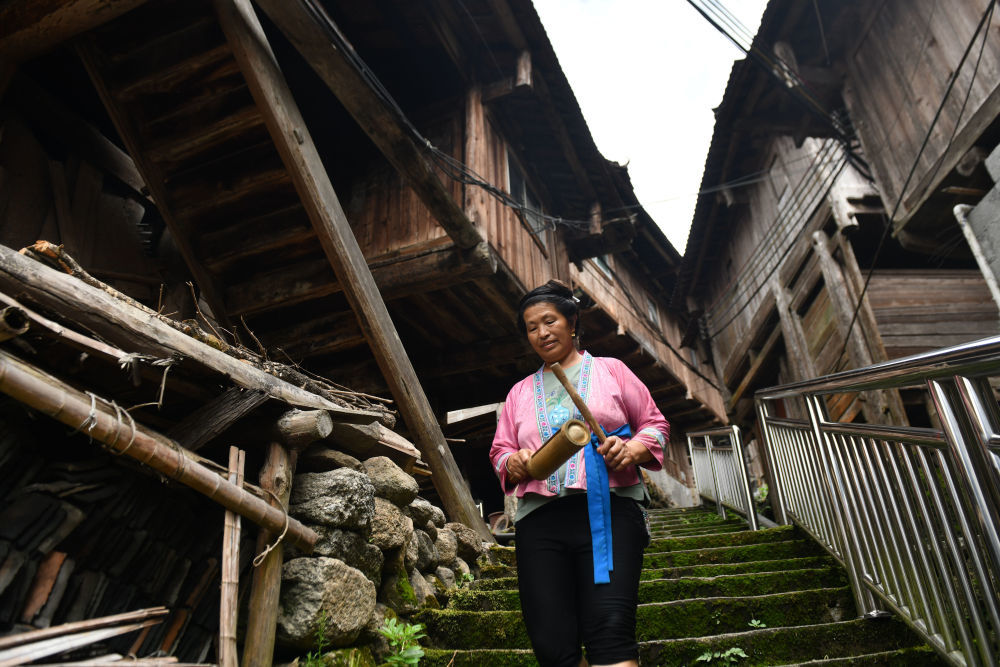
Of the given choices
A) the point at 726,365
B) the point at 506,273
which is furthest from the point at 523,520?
the point at 726,365

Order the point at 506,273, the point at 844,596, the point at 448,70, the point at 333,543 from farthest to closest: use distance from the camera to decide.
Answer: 1. the point at 448,70
2. the point at 506,273
3. the point at 844,596
4. the point at 333,543

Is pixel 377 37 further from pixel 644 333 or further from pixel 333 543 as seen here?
pixel 644 333

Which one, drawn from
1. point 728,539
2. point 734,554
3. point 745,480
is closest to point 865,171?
point 745,480

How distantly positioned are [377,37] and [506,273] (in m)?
2.86

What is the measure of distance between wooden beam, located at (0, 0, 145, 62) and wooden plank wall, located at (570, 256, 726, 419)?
726cm

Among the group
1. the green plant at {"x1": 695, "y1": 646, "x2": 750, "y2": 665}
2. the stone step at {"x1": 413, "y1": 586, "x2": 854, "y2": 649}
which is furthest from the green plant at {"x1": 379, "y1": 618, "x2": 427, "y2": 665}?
the green plant at {"x1": 695, "y1": 646, "x2": 750, "y2": 665}

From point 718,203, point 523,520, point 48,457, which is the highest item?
point 718,203

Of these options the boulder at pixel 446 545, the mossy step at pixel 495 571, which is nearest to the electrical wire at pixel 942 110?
the mossy step at pixel 495 571

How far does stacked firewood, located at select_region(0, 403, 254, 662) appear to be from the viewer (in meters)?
1.86

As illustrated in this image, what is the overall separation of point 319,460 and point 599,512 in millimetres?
1710

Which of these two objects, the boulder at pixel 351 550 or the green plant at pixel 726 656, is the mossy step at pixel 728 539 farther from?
the boulder at pixel 351 550

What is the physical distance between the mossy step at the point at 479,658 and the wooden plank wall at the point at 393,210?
3526 mm

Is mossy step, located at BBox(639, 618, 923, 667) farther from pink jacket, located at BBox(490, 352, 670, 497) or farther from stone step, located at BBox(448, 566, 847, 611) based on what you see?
pink jacket, located at BBox(490, 352, 670, 497)

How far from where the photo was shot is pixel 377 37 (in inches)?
246
